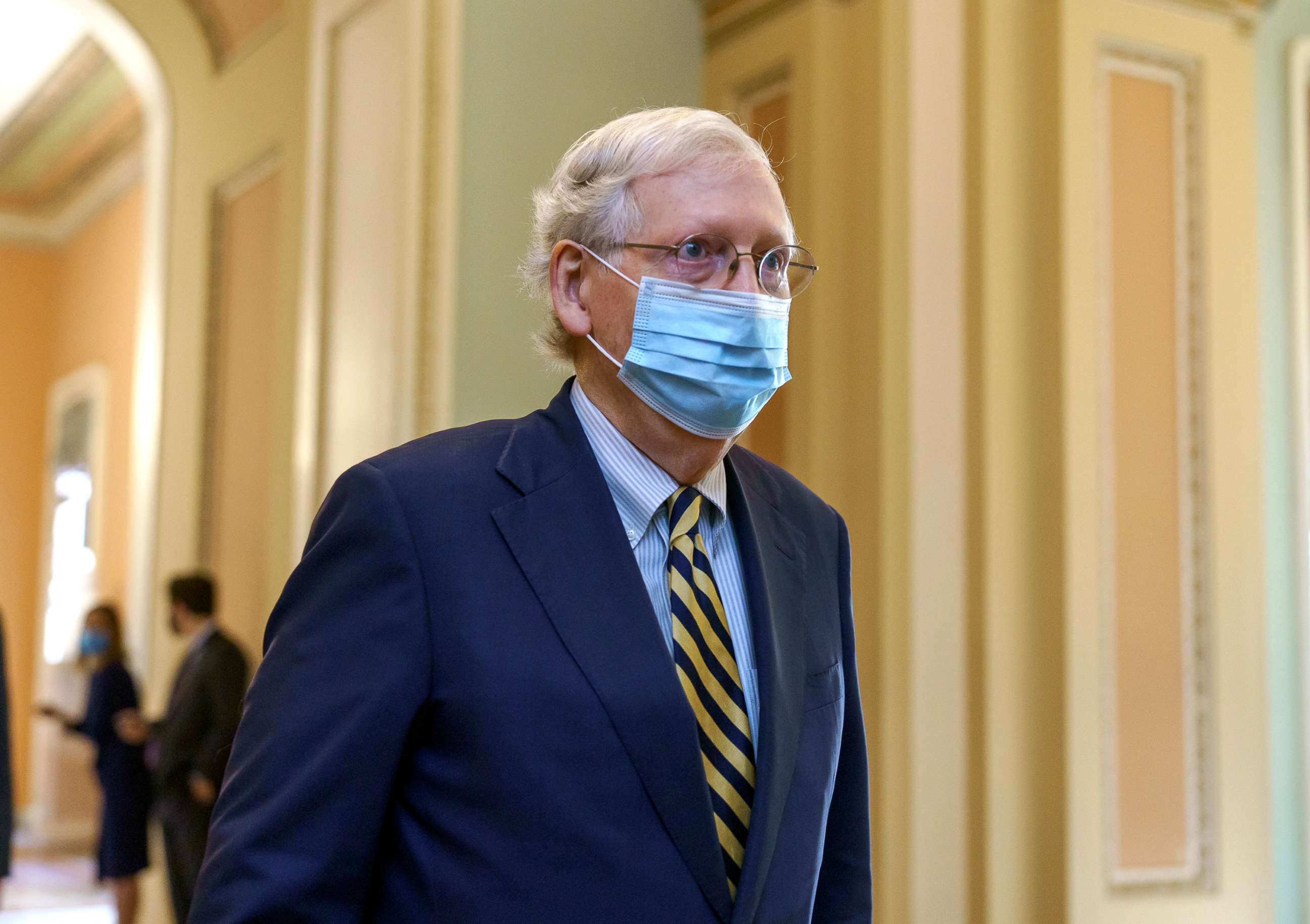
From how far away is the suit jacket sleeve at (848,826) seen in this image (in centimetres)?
176

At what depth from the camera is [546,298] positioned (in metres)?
1.78

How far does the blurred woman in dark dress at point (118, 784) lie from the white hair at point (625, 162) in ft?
16.3

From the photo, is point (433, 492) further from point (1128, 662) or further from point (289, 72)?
point (289, 72)

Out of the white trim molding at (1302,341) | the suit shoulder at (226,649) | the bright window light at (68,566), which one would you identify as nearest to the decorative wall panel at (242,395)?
the suit shoulder at (226,649)

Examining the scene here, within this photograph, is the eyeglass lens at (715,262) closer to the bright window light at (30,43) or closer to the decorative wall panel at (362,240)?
the decorative wall panel at (362,240)

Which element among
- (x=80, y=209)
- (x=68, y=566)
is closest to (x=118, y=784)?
(x=68, y=566)

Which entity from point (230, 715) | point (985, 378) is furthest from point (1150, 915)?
point (230, 715)

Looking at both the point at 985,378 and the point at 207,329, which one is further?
the point at 207,329

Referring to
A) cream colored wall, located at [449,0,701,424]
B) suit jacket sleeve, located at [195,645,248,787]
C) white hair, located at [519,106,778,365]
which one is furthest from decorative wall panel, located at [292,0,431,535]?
white hair, located at [519,106,778,365]

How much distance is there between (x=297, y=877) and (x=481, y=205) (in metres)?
2.57

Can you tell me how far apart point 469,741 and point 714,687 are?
301 mm

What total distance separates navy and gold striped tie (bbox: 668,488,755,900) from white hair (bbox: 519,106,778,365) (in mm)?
373

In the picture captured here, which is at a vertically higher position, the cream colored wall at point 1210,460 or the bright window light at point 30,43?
the bright window light at point 30,43

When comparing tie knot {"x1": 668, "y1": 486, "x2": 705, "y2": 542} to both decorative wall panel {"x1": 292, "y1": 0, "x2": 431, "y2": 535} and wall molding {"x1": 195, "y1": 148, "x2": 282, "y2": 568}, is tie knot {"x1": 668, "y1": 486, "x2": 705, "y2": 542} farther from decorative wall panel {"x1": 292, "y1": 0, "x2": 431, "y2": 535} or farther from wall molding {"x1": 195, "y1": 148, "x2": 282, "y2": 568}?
wall molding {"x1": 195, "y1": 148, "x2": 282, "y2": 568}
